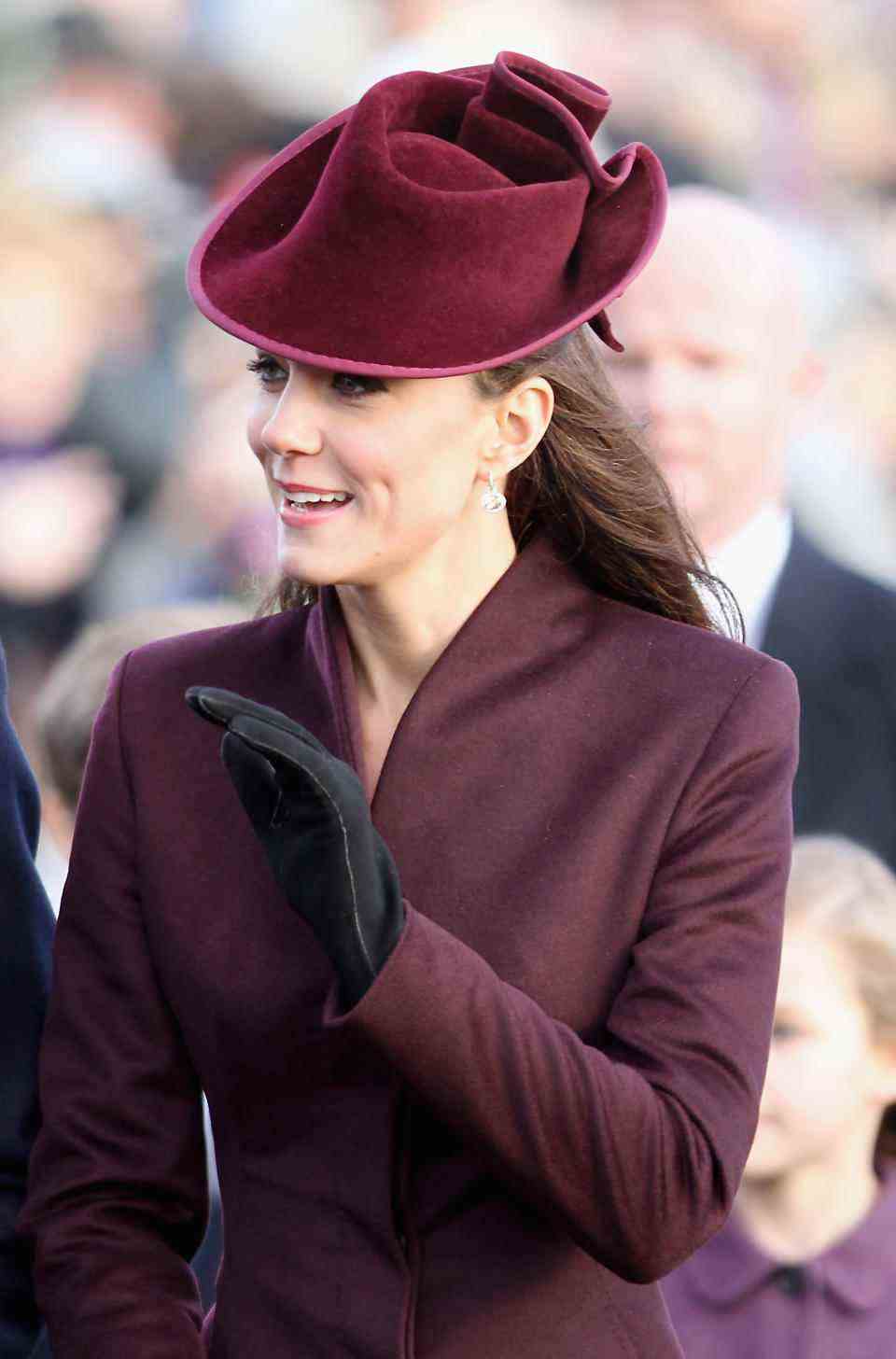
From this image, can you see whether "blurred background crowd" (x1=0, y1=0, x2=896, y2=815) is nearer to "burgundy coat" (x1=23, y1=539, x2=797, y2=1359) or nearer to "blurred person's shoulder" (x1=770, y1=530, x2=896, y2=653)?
"blurred person's shoulder" (x1=770, y1=530, x2=896, y2=653)

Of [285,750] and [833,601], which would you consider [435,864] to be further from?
[833,601]

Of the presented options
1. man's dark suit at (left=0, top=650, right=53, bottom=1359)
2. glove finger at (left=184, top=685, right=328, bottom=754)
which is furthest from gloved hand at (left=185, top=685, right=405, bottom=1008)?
man's dark suit at (left=0, top=650, right=53, bottom=1359)

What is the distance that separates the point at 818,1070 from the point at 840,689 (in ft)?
1.83

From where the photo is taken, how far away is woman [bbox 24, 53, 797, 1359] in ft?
5.24

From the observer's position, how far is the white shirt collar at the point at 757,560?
309 cm

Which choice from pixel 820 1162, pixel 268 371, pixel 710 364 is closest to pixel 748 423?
pixel 710 364

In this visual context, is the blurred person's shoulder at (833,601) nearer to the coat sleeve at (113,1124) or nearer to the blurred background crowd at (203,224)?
the blurred background crowd at (203,224)

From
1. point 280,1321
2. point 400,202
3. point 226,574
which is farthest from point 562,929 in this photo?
point 226,574

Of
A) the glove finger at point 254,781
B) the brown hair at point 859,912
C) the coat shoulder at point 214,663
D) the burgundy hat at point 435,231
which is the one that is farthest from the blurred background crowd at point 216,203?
the glove finger at point 254,781

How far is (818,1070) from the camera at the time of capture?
3123 mm

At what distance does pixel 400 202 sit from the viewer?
1.60 meters

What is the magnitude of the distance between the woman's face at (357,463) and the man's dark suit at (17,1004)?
12.3 inches

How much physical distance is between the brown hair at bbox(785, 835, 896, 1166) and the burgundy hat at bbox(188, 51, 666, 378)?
5.00ft

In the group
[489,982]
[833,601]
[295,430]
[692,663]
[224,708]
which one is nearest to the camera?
[224,708]
